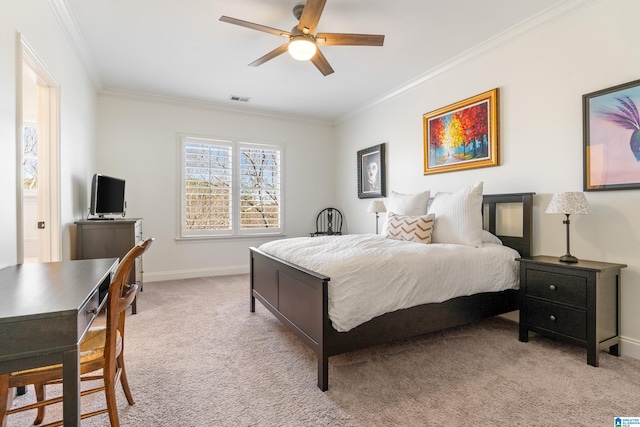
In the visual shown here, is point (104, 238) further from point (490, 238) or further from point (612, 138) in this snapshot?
point (612, 138)

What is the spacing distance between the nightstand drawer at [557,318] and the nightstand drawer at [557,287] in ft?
0.18

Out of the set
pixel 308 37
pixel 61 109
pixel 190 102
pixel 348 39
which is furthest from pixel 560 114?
pixel 190 102

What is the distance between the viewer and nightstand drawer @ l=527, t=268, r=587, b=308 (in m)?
2.23

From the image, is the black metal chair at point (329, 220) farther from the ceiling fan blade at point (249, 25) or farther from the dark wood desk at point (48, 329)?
the dark wood desk at point (48, 329)

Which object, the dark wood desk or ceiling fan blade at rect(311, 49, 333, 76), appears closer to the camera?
the dark wood desk

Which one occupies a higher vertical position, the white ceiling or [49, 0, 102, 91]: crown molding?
the white ceiling

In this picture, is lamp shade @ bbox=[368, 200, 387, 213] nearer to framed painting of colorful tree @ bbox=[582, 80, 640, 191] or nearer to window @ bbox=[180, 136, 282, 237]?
window @ bbox=[180, 136, 282, 237]

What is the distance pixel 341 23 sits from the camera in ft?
9.41

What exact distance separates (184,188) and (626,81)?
5060 millimetres


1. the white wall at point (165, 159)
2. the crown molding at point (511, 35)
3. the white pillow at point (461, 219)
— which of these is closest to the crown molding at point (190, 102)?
the white wall at point (165, 159)

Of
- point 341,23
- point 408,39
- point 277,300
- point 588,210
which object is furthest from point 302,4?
point 588,210

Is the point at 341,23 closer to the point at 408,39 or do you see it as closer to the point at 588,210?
the point at 408,39

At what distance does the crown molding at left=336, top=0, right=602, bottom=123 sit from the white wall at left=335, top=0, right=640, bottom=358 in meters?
0.04

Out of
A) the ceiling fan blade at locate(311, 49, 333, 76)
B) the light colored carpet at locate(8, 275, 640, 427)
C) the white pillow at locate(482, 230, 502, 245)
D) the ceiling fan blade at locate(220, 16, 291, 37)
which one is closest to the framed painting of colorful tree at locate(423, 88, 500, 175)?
the white pillow at locate(482, 230, 502, 245)
